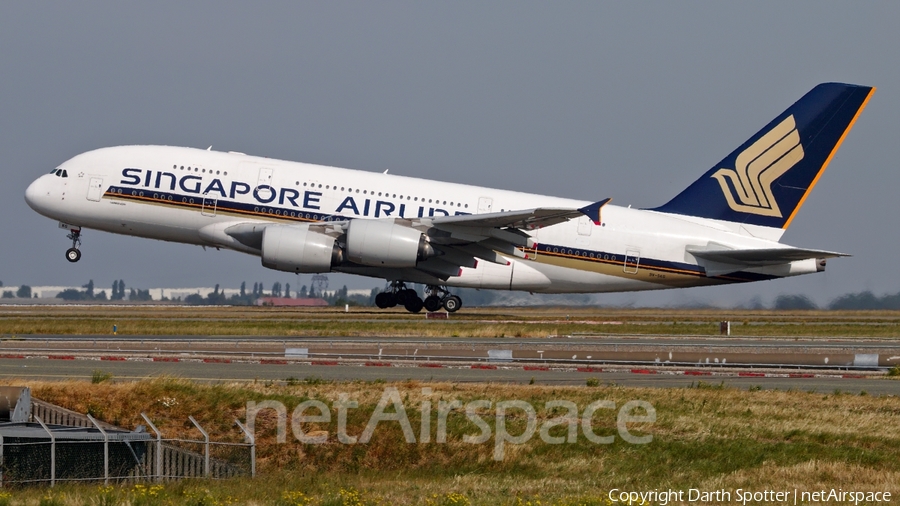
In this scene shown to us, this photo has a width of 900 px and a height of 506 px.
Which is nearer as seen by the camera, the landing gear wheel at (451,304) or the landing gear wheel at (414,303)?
the landing gear wheel at (414,303)

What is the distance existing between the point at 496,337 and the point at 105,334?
44.7ft

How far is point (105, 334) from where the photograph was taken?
37.0 m

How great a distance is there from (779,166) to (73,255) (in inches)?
1109

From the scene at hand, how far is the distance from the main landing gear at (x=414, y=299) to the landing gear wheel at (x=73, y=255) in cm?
1180

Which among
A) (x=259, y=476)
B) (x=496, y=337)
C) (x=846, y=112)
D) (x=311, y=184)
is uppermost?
(x=846, y=112)

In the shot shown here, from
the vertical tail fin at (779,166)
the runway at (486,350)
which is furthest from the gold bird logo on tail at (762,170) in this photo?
the runway at (486,350)

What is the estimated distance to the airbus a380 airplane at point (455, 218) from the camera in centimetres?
3809

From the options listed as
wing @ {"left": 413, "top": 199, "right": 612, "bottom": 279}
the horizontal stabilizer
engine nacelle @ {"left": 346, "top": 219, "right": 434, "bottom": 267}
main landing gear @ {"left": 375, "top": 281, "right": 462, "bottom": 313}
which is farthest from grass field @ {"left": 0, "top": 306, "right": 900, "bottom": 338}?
the horizontal stabilizer

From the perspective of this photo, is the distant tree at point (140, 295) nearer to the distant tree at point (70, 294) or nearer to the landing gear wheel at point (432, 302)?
the distant tree at point (70, 294)

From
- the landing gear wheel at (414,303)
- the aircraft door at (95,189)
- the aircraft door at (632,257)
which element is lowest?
the landing gear wheel at (414,303)

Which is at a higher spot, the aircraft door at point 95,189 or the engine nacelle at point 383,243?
the aircraft door at point 95,189

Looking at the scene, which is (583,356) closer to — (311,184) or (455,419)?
(455,419)

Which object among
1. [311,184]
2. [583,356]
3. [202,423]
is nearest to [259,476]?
[202,423]

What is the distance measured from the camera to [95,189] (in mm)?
38906
